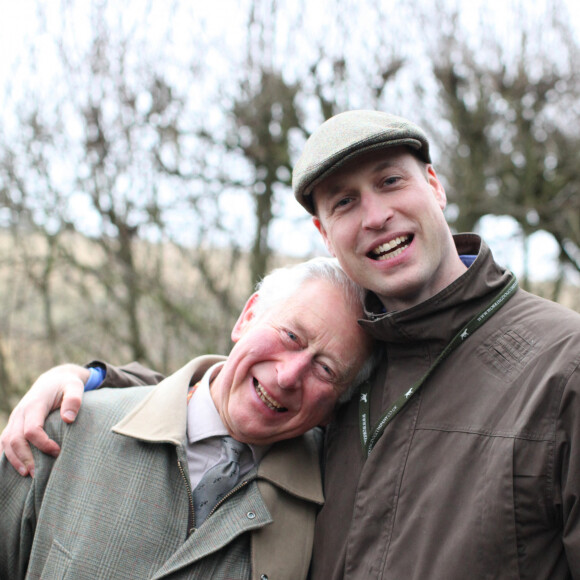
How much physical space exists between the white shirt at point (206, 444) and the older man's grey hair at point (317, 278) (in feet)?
1.29

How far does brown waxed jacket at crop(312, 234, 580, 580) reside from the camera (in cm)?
152

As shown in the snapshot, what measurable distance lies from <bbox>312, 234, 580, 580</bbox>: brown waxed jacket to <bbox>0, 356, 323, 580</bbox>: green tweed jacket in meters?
0.15

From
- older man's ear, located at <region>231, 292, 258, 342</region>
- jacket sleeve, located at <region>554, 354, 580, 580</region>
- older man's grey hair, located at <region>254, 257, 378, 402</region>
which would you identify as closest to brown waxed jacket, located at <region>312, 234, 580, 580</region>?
jacket sleeve, located at <region>554, 354, 580, 580</region>

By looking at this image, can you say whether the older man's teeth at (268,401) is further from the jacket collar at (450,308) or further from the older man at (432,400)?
the jacket collar at (450,308)

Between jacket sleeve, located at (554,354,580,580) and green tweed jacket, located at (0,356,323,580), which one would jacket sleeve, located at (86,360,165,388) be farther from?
jacket sleeve, located at (554,354,580,580)

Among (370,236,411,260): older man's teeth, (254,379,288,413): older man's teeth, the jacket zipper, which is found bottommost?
the jacket zipper

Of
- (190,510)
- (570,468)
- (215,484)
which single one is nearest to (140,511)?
(190,510)

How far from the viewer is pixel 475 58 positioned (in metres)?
7.72

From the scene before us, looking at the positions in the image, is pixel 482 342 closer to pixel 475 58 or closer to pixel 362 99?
pixel 362 99

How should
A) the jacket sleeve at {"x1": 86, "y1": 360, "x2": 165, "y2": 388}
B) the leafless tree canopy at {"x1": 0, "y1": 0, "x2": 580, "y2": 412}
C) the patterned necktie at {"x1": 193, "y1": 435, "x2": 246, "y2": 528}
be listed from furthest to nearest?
the leafless tree canopy at {"x1": 0, "y1": 0, "x2": 580, "y2": 412} < the jacket sleeve at {"x1": 86, "y1": 360, "x2": 165, "y2": 388} < the patterned necktie at {"x1": 193, "y1": 435, "x2": 246, "y2": 528}

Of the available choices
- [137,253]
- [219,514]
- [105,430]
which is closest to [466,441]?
[219,514]

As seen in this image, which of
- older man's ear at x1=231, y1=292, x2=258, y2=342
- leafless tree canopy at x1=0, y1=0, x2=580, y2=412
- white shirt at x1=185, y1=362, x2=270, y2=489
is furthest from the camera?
leafless tree canopy at x1=0, y1=0, x2=580, y2=412

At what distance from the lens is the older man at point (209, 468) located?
6.49 feet

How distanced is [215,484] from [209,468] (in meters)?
0.08
